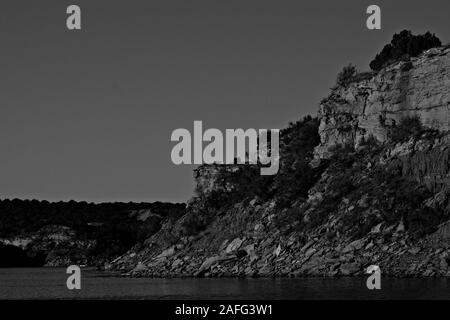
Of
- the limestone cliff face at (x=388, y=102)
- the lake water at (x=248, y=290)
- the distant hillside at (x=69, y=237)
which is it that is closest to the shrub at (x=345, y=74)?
the limestone cliff face at (x=388, y=102)

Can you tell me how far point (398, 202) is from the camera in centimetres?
7681

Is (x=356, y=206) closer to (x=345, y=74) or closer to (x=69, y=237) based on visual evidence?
(x=345, y=74)

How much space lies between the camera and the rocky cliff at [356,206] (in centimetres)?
7262

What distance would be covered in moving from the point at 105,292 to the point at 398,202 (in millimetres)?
24785

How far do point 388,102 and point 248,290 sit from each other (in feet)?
104

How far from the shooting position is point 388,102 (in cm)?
8762

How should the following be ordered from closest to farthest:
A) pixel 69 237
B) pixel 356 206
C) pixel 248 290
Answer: pixel 248 290
pixel 356 206
pixel 69 237

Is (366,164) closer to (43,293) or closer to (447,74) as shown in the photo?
(447,74)

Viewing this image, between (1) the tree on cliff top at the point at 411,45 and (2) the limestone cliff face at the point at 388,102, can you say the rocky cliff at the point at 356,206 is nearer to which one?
(2) the limestone cliff face at the point at 388,102

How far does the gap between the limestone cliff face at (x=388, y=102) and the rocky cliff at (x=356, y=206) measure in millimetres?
97

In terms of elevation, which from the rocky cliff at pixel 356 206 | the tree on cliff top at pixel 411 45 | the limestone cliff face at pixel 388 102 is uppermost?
the tree on cliff top at pixel 411 45

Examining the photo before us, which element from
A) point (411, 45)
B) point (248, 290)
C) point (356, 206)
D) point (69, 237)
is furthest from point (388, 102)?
point (69, 237)

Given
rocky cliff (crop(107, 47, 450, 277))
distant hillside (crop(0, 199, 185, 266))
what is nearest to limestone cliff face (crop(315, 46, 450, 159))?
rocky cliff (crop(107, 47, 450, 277))

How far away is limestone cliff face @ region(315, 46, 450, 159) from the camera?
8100cm
